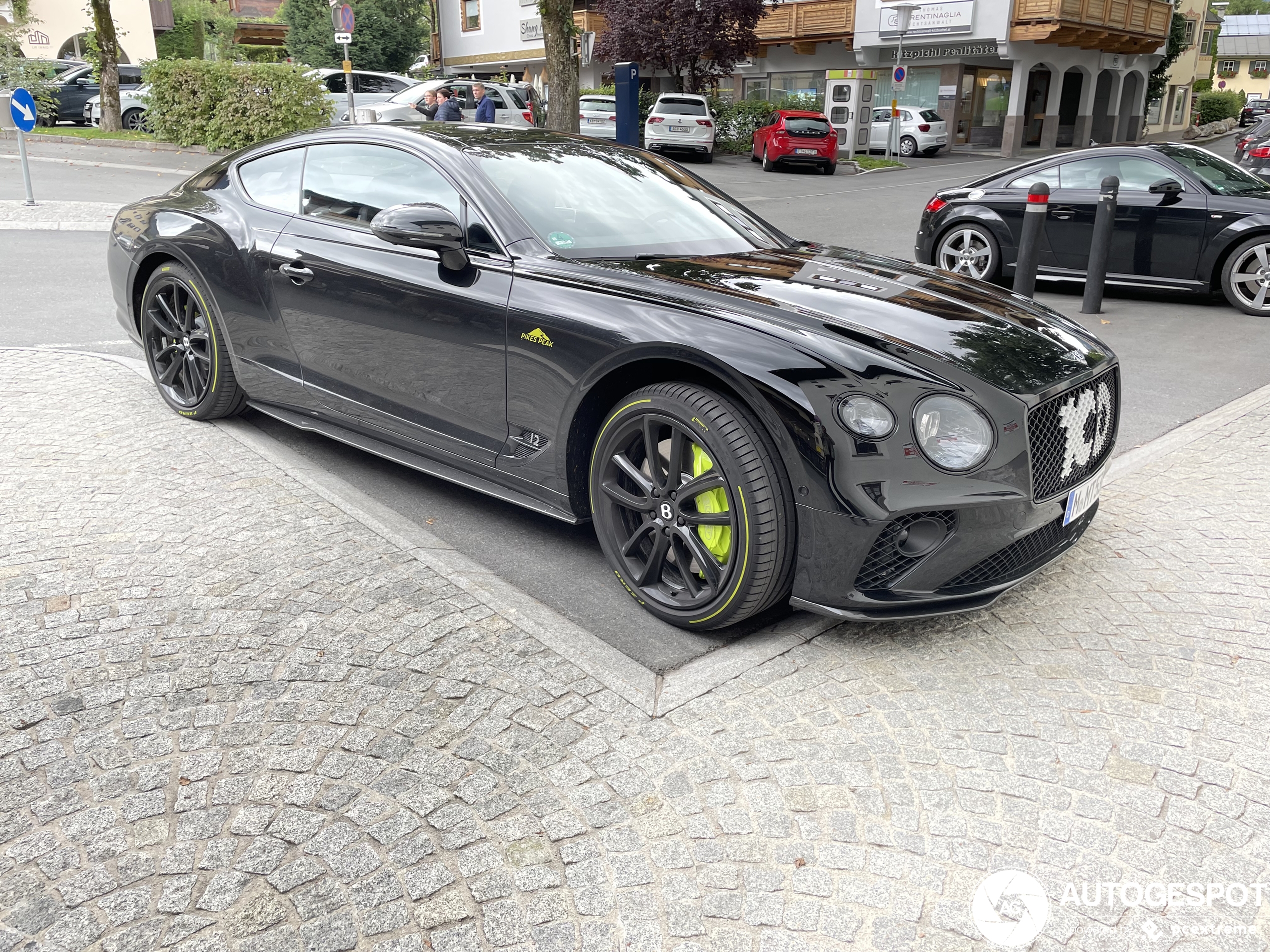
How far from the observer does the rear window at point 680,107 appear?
27656 mm

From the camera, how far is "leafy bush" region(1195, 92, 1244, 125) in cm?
5606

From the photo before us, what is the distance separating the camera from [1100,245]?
28.6ft

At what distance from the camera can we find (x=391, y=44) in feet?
173

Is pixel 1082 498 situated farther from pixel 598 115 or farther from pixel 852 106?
pixel 852 106

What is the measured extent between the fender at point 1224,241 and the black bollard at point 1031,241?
2306mm

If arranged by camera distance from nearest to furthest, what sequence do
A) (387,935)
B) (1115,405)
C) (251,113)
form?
(387,935) < (1115,405) < (251,113)

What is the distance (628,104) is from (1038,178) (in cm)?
1079

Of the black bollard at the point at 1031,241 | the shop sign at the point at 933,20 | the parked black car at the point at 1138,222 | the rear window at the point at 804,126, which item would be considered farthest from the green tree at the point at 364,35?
the black bollard at the point at 1031,241

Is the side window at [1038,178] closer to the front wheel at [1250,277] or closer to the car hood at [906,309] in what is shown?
the front wheel at [1250,277]

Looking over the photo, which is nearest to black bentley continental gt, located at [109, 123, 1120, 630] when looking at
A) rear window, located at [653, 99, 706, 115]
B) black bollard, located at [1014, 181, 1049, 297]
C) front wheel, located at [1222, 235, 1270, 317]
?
black bollard, located at [1014, 181, 1049, 297]

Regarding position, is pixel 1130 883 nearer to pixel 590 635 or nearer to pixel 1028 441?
pixel 1028 441

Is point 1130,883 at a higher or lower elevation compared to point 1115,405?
lower

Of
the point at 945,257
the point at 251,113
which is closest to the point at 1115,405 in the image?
the point at 945,257

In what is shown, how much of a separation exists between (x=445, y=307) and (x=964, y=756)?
2349 millimetres
